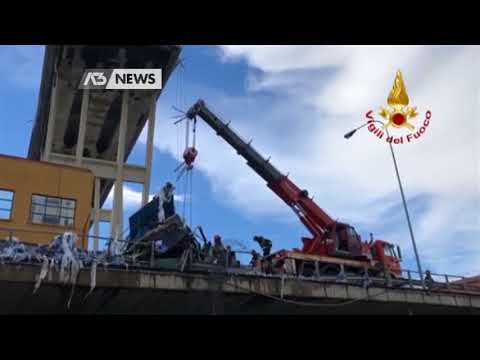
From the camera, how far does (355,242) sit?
78.6 feet

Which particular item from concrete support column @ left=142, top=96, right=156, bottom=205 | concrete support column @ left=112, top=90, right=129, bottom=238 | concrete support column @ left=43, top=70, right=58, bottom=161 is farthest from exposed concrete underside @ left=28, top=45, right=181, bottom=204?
concrete support column @ left=112, top=90, right=129, bottom=238

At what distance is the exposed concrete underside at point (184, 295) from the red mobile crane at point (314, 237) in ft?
5.43

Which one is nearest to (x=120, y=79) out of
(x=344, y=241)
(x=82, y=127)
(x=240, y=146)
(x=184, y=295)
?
(x=82, y=127)

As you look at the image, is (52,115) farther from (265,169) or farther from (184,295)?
(184,295)

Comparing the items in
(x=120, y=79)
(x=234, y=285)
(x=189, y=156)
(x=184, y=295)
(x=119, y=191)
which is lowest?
(x=184, y=295)

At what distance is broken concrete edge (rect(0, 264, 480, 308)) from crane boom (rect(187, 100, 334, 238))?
5905 mm

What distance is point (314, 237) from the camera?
24.8 metres

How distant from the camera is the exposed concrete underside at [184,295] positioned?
50.1 ft

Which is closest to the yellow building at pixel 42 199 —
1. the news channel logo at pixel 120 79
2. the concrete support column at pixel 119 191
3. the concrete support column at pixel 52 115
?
the concrete support column at pixel 119 191

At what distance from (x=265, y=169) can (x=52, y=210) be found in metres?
9.93

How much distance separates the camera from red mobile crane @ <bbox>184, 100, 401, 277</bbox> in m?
22.0

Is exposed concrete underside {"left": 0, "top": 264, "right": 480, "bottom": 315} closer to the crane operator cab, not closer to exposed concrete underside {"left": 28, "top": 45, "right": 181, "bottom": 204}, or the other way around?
the crane operator cab

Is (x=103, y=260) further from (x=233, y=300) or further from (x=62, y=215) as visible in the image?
(x=62, y=215)
